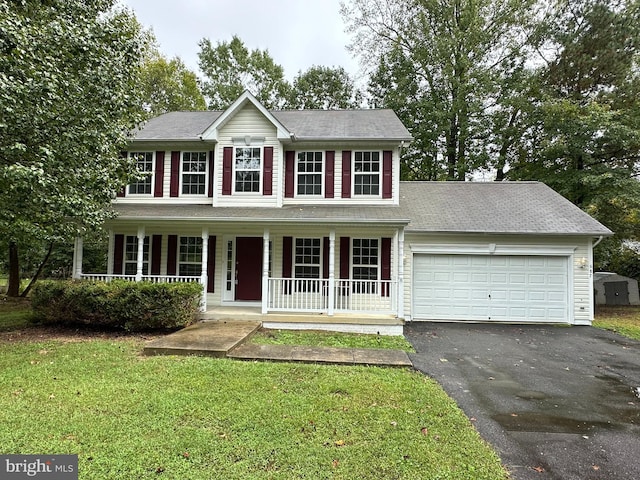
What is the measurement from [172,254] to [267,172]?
404 cm

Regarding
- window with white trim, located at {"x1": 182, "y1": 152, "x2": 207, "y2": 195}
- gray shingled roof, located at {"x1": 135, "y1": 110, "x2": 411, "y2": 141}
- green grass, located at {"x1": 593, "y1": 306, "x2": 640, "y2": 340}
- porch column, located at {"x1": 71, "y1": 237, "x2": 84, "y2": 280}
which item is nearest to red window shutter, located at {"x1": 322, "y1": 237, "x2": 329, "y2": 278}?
gray shingled roof, located at {"x1": 135, "y1": 110, "x2": 411, "y2": 141}

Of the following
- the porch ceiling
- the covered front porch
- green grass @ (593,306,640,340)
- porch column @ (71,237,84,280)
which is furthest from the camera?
green grass @ (593,306,640,340)

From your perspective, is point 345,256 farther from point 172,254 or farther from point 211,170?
point 172,254

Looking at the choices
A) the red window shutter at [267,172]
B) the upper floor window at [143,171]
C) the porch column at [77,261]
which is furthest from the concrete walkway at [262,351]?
the upper floor window at [143,171]

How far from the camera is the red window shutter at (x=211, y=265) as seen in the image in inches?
426

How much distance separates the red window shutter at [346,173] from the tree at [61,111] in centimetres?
601

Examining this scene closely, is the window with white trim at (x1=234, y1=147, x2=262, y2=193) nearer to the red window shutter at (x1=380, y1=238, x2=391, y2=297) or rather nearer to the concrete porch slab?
the red window shutter at (x1=380, y1=238, x2=391, y2=297)

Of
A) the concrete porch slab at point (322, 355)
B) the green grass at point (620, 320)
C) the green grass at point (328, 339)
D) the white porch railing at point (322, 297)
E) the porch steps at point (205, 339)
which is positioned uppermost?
the white porch railing at point (322, 297)

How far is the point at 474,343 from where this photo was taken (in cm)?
817

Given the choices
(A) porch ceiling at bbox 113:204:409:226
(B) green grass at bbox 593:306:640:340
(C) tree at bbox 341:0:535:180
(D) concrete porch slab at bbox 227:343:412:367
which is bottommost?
(B) green grass at bbox 593:306:640:340

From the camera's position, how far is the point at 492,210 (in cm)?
1165

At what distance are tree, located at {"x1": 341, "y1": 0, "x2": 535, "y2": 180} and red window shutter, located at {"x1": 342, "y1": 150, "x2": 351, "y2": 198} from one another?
10.5m

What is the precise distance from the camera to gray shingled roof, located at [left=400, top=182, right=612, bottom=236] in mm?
10539

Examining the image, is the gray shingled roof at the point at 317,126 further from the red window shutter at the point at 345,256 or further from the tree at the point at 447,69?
the tree at the point at 447,69
